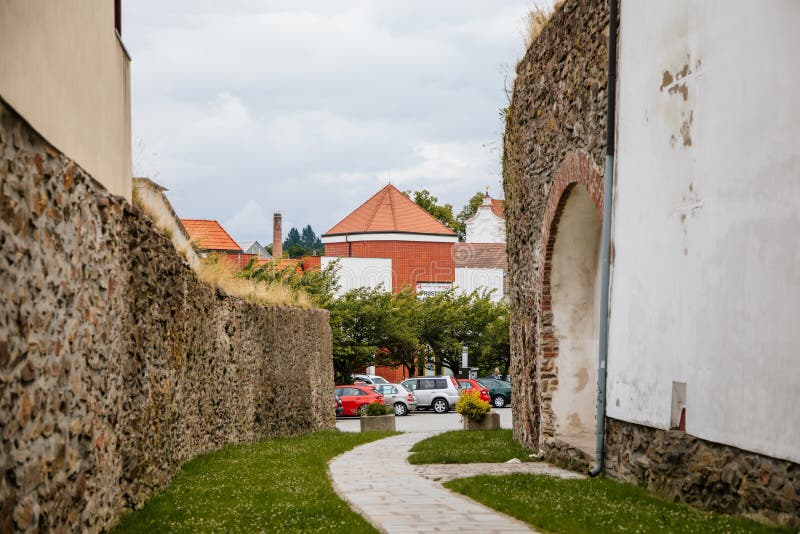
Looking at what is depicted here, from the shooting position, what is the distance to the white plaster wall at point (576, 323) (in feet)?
44.4

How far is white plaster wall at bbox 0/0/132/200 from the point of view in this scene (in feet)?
17.3

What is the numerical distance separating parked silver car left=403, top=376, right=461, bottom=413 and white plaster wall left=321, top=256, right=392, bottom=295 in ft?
60.7

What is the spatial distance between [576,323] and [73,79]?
8.74 metres

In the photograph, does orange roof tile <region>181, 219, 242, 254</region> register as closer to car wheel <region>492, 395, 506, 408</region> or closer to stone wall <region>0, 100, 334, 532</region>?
car wheel <region>492, 395, 506, 408</region>

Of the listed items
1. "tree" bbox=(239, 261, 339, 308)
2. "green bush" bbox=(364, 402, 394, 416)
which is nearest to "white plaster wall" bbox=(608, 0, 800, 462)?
"green bush" bbox=(364, 402, 394, 416)

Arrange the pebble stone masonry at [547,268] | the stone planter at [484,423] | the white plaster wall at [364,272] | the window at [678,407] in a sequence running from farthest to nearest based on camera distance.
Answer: the white plaster wall at [364,272], the stone planter at [484,423], the window at [678,407], the pebble stone masonry at [547,268]

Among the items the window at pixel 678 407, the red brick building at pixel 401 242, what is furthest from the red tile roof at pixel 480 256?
the window at pixel 678 407

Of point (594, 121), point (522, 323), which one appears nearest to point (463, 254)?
point (522, 323)

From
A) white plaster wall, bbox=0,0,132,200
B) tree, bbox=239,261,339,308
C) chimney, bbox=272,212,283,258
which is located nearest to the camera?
white plaster wall, bbox=0,0,132,200

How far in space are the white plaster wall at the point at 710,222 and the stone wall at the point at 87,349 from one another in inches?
200

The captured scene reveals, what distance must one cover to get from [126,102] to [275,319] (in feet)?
36.5

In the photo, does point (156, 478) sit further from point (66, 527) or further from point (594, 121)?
point (594, 121)

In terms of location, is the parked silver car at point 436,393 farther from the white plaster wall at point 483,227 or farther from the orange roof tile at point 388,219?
the white plaster wall at point 483,227

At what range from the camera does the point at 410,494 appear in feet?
32.9
